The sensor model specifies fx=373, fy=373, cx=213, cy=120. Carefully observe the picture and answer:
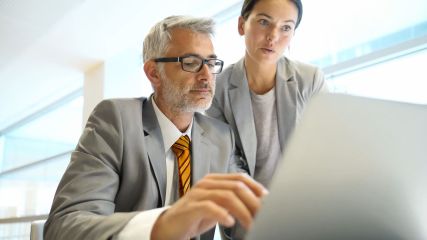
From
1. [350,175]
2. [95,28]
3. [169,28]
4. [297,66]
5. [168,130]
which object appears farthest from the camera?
[95,28]

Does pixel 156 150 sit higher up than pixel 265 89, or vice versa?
pixel 265 89

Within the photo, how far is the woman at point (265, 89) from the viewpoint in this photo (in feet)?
4.69

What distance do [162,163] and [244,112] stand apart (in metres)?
0.46

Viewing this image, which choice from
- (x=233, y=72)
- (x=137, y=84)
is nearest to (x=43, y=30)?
(x=137, y=84)

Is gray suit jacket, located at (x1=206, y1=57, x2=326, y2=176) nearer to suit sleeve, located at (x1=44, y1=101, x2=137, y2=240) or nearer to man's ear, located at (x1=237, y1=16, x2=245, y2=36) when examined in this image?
man's ear, located at (x1=237, y1=16, x2=245, y2=36)

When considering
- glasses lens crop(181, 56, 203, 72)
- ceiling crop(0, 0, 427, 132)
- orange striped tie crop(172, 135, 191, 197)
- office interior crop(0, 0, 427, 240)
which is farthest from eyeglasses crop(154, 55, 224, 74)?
ceiling crop(0, 0, 427, 132)

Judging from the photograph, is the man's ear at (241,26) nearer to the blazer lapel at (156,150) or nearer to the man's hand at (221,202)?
the blazer lapel at (156,150)

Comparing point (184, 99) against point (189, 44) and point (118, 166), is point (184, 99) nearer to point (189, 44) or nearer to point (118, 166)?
point (189, 44)

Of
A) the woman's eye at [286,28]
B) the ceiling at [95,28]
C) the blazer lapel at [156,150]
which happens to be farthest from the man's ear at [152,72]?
the ceiling at [95,28]

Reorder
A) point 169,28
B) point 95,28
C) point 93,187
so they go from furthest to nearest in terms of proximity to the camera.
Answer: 1. point 95,28
2. point 169,28
3. point 93,187

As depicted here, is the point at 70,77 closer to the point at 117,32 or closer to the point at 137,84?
the point at 137,84

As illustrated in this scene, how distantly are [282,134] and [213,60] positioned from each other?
390mm

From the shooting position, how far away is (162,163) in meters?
1.15

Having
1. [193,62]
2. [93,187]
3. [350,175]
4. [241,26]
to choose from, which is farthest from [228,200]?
[241,26]
